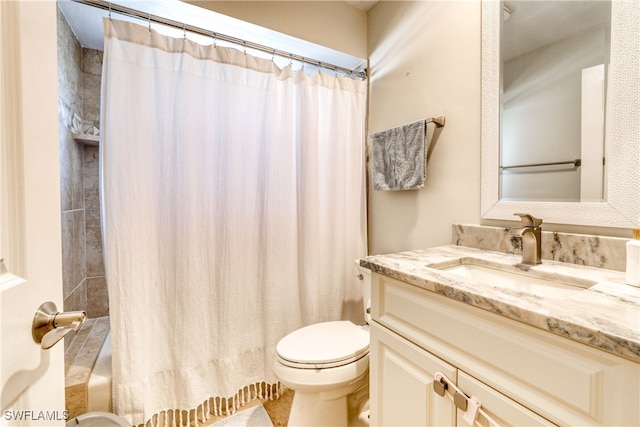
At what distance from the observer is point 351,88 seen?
5.94ft

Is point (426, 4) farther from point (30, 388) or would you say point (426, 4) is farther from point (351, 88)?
point (30, 388)

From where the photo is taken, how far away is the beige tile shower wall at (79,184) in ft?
4.67

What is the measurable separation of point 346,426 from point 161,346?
964 millimetres

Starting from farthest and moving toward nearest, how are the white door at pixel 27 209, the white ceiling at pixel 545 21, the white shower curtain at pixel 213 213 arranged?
the white shower curtain at pixel 213 213 → the white ceiling at pixel 545 21 → the white door at pixel 27 209

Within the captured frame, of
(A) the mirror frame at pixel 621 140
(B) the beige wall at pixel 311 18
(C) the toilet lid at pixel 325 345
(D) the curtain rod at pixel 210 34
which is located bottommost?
(C) the toilet lid at pixel 325 345

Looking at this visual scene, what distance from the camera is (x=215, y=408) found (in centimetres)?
146

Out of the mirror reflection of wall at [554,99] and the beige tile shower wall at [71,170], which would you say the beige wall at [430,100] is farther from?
the beige tile shower wall at [71,170]

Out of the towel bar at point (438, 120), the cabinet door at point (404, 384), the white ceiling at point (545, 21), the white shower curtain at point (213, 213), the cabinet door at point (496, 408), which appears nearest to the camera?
the cabinet door at point (496, 408)

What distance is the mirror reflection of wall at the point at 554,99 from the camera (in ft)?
3.02

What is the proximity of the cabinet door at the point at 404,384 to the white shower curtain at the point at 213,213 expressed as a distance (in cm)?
78

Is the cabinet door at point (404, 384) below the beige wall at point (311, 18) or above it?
below

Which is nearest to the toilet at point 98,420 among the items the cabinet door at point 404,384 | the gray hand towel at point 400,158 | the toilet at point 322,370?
the toilet at point 322,370

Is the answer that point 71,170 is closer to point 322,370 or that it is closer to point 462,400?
point 322,370

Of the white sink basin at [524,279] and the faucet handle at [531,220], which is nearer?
the white sink basin at [524,279]
